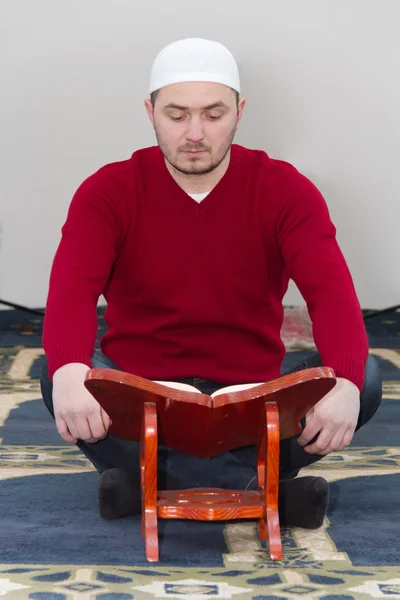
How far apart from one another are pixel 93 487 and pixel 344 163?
2783mm

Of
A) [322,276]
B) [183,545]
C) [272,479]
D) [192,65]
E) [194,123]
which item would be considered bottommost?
[183,545]

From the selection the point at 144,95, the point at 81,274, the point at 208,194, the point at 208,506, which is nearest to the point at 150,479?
the point at 208,506

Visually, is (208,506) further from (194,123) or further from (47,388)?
(194,123)

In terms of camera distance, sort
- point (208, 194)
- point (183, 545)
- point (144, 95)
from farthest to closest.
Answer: point (144, 95) → point (208, 194) → point (183, 545)

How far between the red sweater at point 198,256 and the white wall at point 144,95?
251cm

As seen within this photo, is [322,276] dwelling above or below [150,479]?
above

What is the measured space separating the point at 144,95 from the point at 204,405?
3033 mm

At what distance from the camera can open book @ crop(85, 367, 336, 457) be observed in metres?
1.34

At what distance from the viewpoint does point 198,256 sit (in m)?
1.69

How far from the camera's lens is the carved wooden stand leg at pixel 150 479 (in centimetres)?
139

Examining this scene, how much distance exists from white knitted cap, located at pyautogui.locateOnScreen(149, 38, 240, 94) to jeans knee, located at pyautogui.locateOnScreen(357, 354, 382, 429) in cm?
57

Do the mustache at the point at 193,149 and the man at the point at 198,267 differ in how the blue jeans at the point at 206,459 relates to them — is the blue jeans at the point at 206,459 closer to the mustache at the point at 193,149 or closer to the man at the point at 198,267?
the man at the point at 198,267

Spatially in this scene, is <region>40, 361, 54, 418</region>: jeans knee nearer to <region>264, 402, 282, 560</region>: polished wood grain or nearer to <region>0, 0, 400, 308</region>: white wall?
<region>264, 402, 282, 560</region>: polished wood grain

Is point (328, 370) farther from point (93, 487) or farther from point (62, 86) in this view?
point (62, 86)
